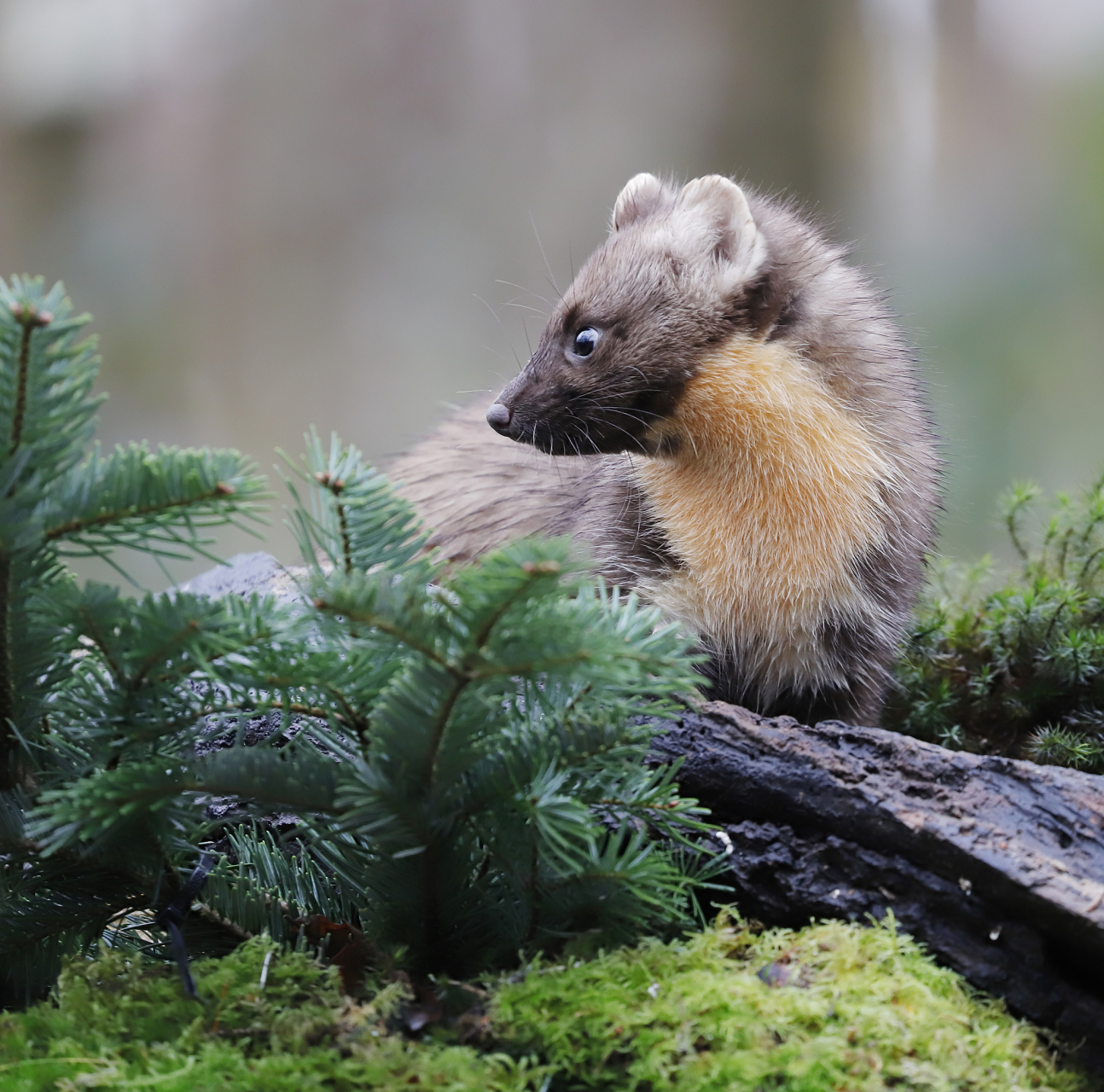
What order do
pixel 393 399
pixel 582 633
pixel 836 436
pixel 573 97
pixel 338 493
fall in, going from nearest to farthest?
pixel 582 633 → pixel 338 493 → pixel 836 436 → pixel 573 97 → pixel 393 399

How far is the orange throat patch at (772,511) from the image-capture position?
193 cm

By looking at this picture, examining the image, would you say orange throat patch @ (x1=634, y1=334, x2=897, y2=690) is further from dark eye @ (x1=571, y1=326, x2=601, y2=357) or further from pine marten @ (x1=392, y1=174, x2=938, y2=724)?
dark eye @ (x1=571, y1=326, x2=601, y2=357)

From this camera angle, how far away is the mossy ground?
0.93 meters

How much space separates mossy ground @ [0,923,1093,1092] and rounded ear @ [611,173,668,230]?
1647 millimetres

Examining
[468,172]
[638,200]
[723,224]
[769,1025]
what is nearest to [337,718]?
[769,1025]

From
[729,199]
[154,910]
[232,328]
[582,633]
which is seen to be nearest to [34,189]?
[232,328]

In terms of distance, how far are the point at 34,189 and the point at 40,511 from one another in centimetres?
633

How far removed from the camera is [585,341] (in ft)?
6.71

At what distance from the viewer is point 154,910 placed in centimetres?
120

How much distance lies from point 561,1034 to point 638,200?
1817mm

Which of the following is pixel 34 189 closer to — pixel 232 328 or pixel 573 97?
pixel 232 328

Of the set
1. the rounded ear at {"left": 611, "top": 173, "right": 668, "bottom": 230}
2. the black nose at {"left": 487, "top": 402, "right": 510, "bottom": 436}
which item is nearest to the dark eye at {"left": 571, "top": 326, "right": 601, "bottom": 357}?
the black nose at {"left": 487, "top": 402, "right": 510, "bottom": 436}

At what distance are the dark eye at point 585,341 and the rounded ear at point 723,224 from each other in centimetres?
28

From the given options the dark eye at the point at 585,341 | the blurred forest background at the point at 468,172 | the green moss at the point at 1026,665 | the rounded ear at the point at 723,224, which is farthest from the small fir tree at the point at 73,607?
the blurred forest background at the point at 468,172
